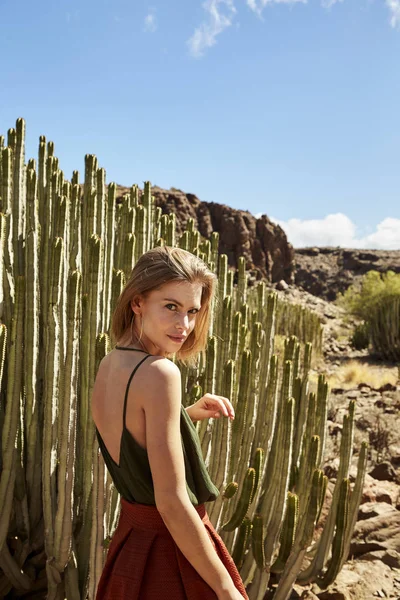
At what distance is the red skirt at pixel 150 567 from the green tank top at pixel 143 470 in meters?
0.06

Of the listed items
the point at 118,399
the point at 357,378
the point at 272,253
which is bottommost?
the point at 357,378

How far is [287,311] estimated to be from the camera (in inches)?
713

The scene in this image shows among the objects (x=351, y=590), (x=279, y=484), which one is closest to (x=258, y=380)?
(x=279, y=484)

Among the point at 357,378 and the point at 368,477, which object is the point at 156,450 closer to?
the point at 368,477

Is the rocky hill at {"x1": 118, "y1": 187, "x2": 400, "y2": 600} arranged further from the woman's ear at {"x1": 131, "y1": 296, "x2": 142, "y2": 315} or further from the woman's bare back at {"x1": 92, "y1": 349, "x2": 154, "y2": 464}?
the woman's ear at {"x1": 131, "y1": 296, "x2": 142, "y2": 315}

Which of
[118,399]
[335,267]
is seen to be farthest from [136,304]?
[335,267]

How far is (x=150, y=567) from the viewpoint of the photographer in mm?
1578

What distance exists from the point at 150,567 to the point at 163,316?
2.32 ft

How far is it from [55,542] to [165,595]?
1.48 m

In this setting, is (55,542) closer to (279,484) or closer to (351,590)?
(279,484)

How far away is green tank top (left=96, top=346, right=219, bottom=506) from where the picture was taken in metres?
1.55

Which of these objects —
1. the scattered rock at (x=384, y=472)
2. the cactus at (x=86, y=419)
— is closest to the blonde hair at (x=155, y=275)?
the cactus at (x=86, y=419)

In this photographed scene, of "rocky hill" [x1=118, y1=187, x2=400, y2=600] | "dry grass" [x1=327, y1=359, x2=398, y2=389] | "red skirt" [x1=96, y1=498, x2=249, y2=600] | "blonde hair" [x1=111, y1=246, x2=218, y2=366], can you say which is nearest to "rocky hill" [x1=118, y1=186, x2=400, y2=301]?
"rocky hill" [x1=118, y1=187, x2=400, y2=600]

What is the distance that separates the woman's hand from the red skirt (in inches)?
19.7
